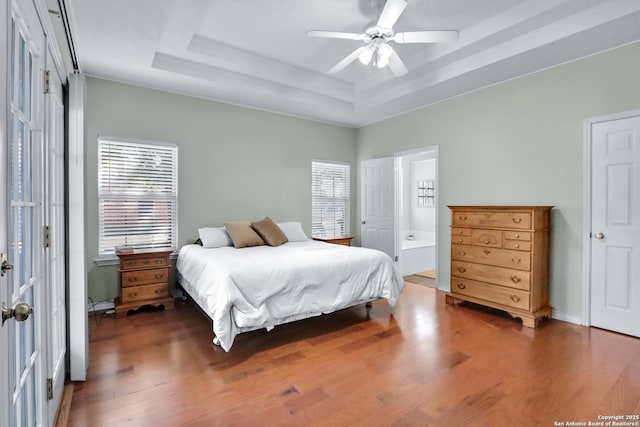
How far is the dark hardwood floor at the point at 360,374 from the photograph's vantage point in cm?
188

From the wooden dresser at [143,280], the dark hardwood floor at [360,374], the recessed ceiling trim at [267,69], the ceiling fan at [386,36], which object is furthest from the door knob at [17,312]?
the recessed ceiling trim at [267,69]

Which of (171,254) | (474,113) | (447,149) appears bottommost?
(171,254)

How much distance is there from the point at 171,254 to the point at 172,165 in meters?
1.16

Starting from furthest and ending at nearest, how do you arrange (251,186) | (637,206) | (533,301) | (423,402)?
(251,186) → (533,301) → (637,206) → (423,402)

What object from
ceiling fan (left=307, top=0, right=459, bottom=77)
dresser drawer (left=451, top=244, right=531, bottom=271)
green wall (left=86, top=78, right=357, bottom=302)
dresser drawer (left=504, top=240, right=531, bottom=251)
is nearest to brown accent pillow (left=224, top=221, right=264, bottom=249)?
green wall (left=86, top=78, right=357, bottom=302)

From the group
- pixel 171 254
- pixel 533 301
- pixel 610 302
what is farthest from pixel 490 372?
pixel 171 254

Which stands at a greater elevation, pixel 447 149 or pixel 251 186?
pixel 447 149

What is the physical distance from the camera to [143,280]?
365 centimetres

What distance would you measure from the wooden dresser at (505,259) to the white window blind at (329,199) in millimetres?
2380

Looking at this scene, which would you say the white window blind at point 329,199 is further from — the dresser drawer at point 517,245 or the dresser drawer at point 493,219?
the dresser drawer at point 517,245

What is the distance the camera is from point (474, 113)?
4164 mm

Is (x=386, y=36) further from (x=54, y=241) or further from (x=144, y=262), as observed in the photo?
(x=144, y=262)

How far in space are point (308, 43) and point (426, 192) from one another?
4.59m

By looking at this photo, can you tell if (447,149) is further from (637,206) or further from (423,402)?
(423,402)
